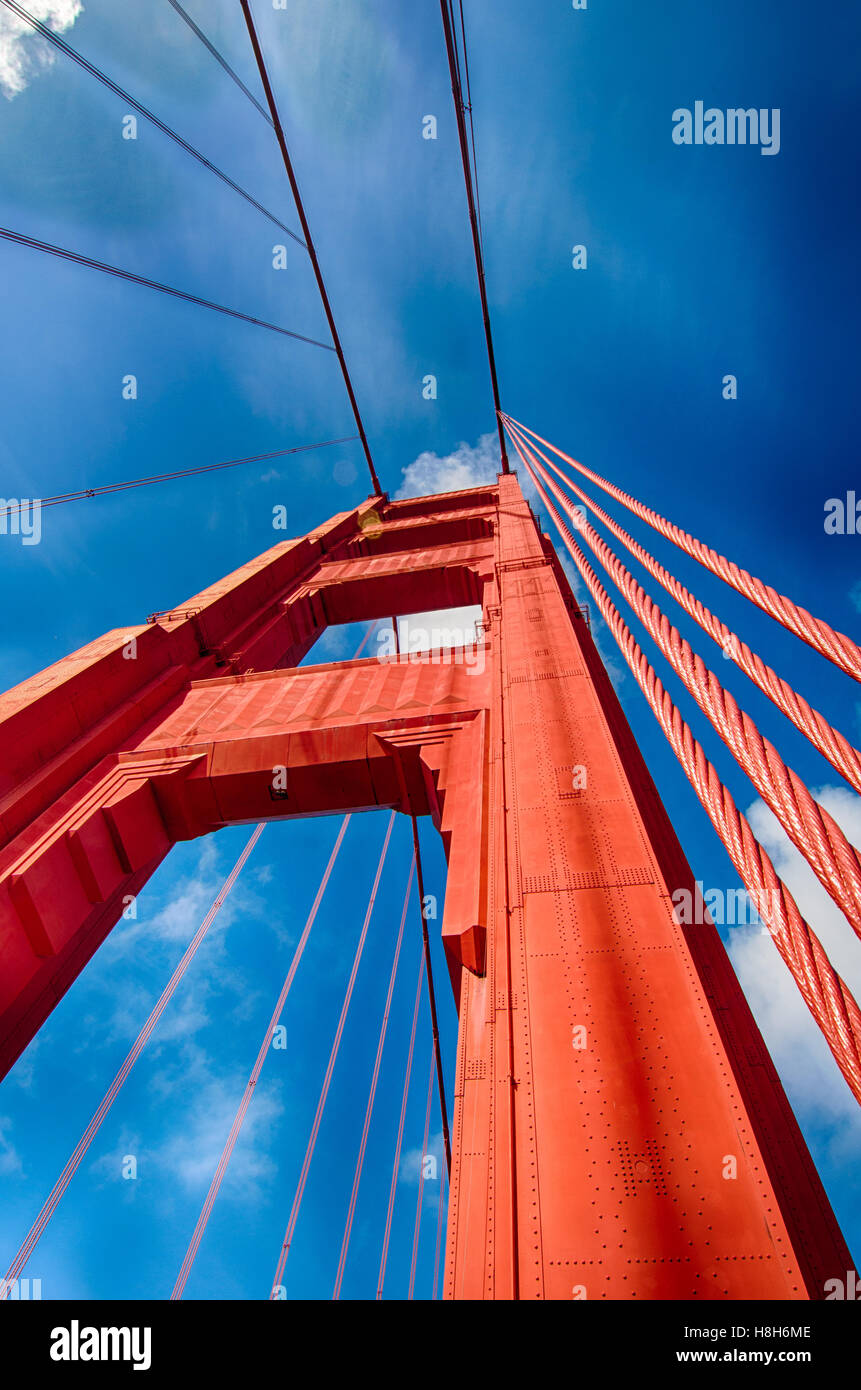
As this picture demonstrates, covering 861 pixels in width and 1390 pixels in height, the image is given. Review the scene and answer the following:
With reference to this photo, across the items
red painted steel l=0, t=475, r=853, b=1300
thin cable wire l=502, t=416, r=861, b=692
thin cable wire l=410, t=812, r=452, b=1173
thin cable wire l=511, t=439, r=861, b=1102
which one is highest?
thin cable wire l=502, t=416, r=861, b=692

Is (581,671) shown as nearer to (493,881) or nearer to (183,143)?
(493,881)

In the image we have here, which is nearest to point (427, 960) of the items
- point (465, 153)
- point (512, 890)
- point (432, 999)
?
point (432, 999)

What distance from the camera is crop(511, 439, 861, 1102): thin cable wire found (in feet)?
8.02

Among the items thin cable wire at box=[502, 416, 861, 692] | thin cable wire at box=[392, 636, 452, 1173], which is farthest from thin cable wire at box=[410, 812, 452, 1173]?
thin cable wire at box=[502, 416, 861, 692]

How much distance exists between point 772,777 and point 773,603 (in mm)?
1168

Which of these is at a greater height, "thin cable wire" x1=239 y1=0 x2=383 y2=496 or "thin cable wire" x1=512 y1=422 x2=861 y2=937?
"thin cable wire" x1=239 y1=0 x2=383 y2=496

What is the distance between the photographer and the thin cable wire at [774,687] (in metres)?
2.76

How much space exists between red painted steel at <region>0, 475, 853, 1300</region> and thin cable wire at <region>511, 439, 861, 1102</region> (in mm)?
1243

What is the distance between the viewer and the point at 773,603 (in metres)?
3.61

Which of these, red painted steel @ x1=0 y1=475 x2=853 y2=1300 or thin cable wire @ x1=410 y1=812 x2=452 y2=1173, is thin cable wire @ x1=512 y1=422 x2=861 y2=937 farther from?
thin cable wire @ x1=410 y1=812 x2=452 y2=1173
